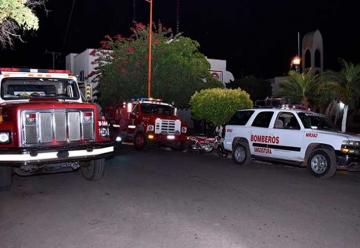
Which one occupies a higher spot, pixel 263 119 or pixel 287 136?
pixel 263 119

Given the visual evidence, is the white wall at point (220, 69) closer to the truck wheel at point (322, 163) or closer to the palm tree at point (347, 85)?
the palm tree at point (347, 85)

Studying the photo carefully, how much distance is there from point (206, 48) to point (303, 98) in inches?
1712

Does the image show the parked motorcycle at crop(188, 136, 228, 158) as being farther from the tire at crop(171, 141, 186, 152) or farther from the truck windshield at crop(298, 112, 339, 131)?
the truck windshield at crop(298, 112, 339, 131)

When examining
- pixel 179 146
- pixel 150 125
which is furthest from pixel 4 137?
pixel 179 146

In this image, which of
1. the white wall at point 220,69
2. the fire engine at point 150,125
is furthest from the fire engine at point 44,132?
the white wall at point 220,69

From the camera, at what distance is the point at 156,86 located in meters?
27.1

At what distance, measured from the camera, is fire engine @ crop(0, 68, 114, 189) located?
29.2 ft

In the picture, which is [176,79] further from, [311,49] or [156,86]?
[311,49]

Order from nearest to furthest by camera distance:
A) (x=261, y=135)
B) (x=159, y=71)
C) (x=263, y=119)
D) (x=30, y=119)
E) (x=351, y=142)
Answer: (x=30, y=119) < (x=351, y=142) < (x=261, y=135) < (x=263, y=119) < (x=159, y=71)

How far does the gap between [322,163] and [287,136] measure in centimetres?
132

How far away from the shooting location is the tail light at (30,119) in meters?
9.05

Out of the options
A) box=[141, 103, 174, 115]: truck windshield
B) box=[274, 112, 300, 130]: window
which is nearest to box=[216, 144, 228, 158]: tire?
box=[274, 112, 300, 130]: window

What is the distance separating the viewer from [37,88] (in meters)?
11.0

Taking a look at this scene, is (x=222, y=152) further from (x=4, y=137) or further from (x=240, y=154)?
(x=4, y=137)
